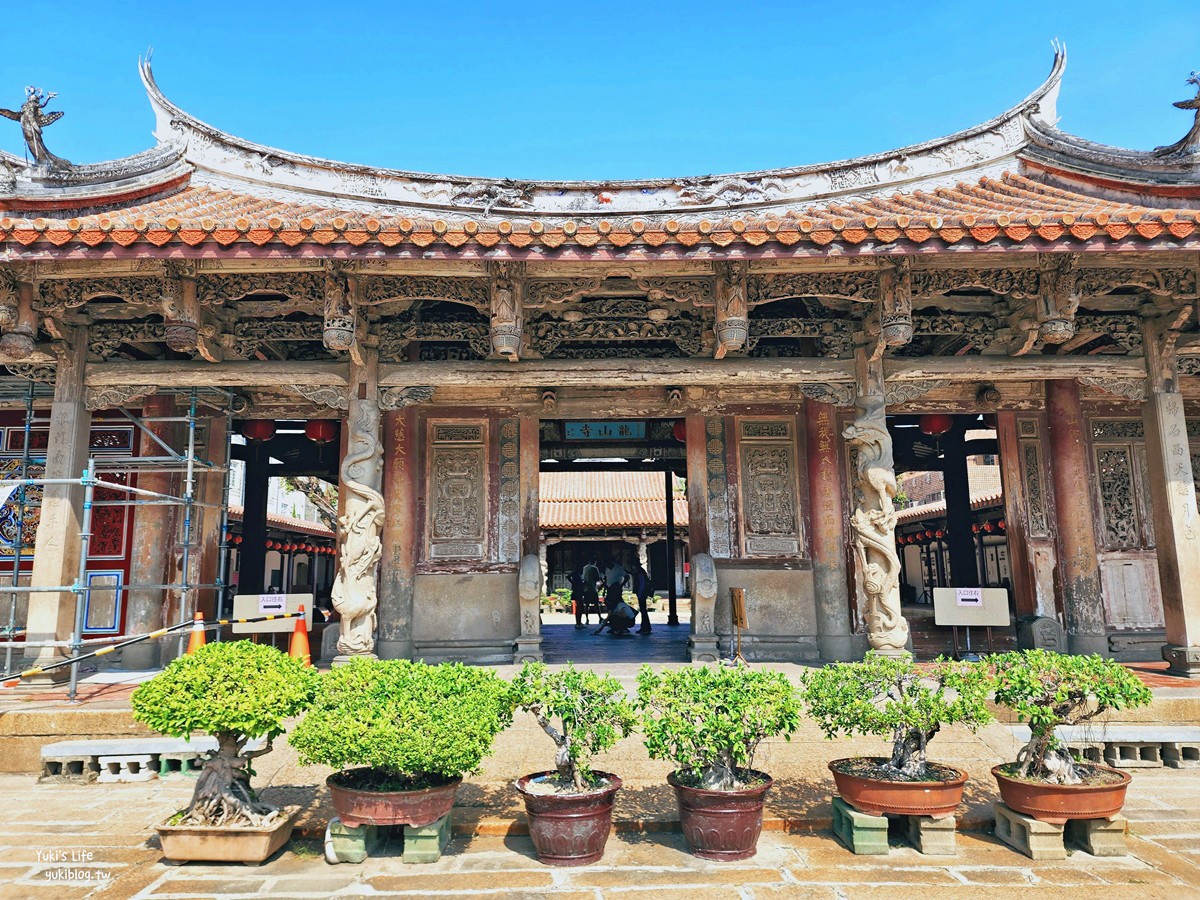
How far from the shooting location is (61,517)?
704 cm

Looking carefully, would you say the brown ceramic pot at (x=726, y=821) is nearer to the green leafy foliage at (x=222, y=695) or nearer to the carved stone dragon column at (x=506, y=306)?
the green leafy foliage at (x=222, y=695)

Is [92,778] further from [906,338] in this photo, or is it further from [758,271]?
[906,338]

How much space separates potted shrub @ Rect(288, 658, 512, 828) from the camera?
389 centimetres

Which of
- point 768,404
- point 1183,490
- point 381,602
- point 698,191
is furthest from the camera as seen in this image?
point 698,191

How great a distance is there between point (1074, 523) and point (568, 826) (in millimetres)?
7256

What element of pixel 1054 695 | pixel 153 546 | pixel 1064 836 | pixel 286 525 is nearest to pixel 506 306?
pixel 1054 695

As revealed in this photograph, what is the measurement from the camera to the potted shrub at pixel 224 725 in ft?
13.2

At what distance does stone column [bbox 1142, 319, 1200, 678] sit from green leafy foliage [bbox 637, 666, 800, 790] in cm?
499

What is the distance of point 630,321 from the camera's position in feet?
24.9

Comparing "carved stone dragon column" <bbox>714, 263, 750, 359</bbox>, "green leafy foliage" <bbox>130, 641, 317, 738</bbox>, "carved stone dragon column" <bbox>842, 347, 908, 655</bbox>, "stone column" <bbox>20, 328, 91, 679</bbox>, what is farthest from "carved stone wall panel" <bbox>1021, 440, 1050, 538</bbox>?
"stone column" <bbox>20, 328, 91, 679</bbox>

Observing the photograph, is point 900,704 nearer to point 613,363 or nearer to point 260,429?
point 613,363

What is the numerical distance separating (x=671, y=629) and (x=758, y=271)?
30.7 ft

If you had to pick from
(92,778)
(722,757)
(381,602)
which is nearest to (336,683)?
(722,757)

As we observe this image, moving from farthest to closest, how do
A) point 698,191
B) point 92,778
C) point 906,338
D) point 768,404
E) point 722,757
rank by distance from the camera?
point 698,191
point 768,404
point 906,338
point 92,778
point 722,757
